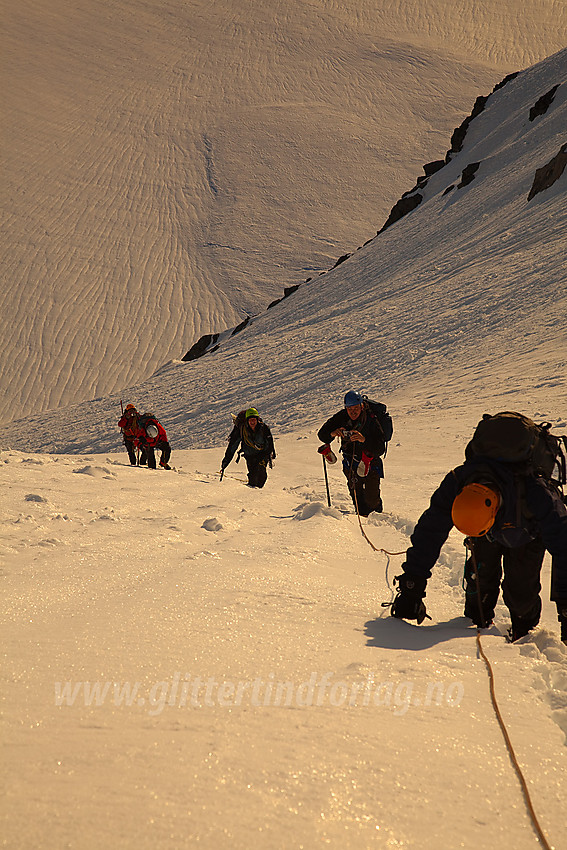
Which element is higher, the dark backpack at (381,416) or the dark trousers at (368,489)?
the dark backpack at (381,416)

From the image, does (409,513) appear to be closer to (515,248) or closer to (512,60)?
(515,248)

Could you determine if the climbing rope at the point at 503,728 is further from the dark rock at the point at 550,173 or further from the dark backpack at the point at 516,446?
the dark rock at the point at 550,173

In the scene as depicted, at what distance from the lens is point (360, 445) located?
7.18 meters

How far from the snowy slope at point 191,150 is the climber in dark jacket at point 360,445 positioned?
86.3 ft

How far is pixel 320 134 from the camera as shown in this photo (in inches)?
2485

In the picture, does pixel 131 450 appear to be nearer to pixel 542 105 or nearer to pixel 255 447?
pixel 255 447

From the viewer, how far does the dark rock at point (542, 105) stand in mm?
32469

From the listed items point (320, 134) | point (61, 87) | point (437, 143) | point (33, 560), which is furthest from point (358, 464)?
point (61, 87)

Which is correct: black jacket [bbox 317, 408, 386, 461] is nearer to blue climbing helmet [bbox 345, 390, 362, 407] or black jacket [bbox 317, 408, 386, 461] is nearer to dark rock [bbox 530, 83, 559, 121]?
blue climbing helmet [bbox 345, 390, 362, 407]

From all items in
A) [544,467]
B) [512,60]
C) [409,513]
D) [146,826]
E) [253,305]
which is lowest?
[146,826]

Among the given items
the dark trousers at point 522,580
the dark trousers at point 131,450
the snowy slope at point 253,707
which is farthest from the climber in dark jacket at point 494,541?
the dark trousers at point 131,450

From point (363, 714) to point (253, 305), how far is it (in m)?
39.4

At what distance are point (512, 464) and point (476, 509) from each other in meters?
0.35

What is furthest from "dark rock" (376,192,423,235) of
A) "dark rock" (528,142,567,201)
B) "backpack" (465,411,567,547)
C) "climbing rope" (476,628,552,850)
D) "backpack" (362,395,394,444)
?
"climbing rope" (476,628,552,850)
